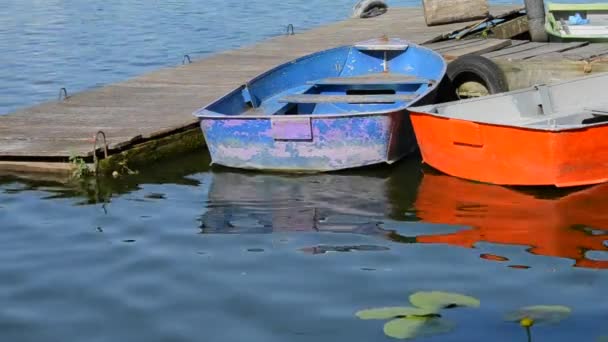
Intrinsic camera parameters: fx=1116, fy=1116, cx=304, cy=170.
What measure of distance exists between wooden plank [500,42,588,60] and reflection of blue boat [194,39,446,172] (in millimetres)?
1203

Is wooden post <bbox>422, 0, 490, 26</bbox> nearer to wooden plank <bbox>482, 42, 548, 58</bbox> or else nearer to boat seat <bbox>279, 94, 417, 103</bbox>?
wooden plank <bbox>482, 42, 548, 58</bbox>

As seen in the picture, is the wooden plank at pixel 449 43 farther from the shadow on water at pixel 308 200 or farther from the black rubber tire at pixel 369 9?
the black rubber tire at pixel 369 9

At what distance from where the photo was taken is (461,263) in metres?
7.43

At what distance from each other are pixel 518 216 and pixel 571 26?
738cm

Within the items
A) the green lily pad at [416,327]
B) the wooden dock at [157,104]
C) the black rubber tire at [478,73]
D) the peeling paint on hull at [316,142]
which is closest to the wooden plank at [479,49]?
the wooden dock at [157,104]

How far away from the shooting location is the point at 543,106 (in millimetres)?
10484

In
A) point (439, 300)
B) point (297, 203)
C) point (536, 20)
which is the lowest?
point (297, 203)

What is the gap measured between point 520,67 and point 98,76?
28.6 feet

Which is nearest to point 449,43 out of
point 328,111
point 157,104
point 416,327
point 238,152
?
point 328,111

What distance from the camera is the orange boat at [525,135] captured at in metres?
8.93

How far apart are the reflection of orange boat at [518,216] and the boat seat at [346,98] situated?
4.00 feet

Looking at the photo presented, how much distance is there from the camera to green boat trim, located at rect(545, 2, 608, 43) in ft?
46.4

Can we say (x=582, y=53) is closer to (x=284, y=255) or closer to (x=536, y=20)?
(x=536, y=20)

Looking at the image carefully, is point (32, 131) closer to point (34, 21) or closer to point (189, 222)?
point (189, 222)
